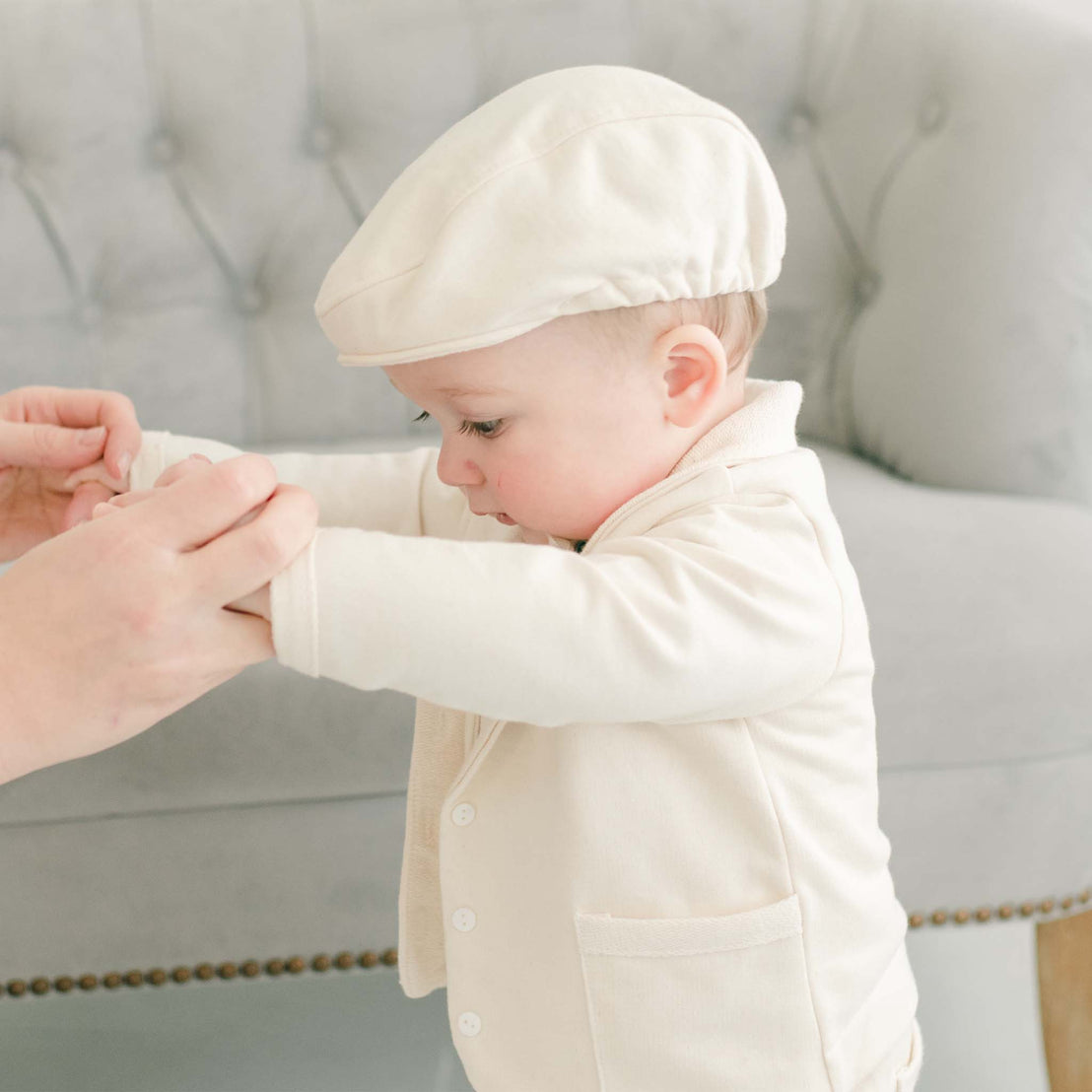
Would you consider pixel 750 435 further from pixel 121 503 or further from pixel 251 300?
pixel 251 300

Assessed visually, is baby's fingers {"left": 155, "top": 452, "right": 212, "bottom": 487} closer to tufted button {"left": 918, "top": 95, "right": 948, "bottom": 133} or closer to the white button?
the white button

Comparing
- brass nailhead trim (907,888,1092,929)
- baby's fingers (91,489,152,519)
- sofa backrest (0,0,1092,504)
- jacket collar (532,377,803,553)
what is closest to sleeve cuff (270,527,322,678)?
baby's fingers (91,489,152,519)

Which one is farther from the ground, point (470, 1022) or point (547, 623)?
point (547, 623)

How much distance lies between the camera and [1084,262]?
1268mm

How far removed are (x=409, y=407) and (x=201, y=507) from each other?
988 millimetres

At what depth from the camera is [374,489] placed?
101 cm

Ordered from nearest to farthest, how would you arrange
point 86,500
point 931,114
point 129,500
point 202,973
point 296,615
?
point 296,615, point 129,500, point 86,500, point 202,973, point 931,114

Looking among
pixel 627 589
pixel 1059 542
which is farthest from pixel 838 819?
pixel 1059 542

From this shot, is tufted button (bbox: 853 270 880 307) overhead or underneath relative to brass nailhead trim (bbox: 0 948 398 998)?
overhead

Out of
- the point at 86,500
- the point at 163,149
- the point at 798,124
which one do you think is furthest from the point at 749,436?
the point at 163,149

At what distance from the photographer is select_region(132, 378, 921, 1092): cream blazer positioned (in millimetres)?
626

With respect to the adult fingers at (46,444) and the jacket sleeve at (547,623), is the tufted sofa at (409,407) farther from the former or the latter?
the jacket sleeve at (547,623)

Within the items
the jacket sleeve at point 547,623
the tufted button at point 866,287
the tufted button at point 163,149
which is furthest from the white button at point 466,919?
the tufted button at point 163,149

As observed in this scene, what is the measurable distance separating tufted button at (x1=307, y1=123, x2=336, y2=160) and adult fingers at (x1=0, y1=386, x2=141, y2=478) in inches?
27.6
